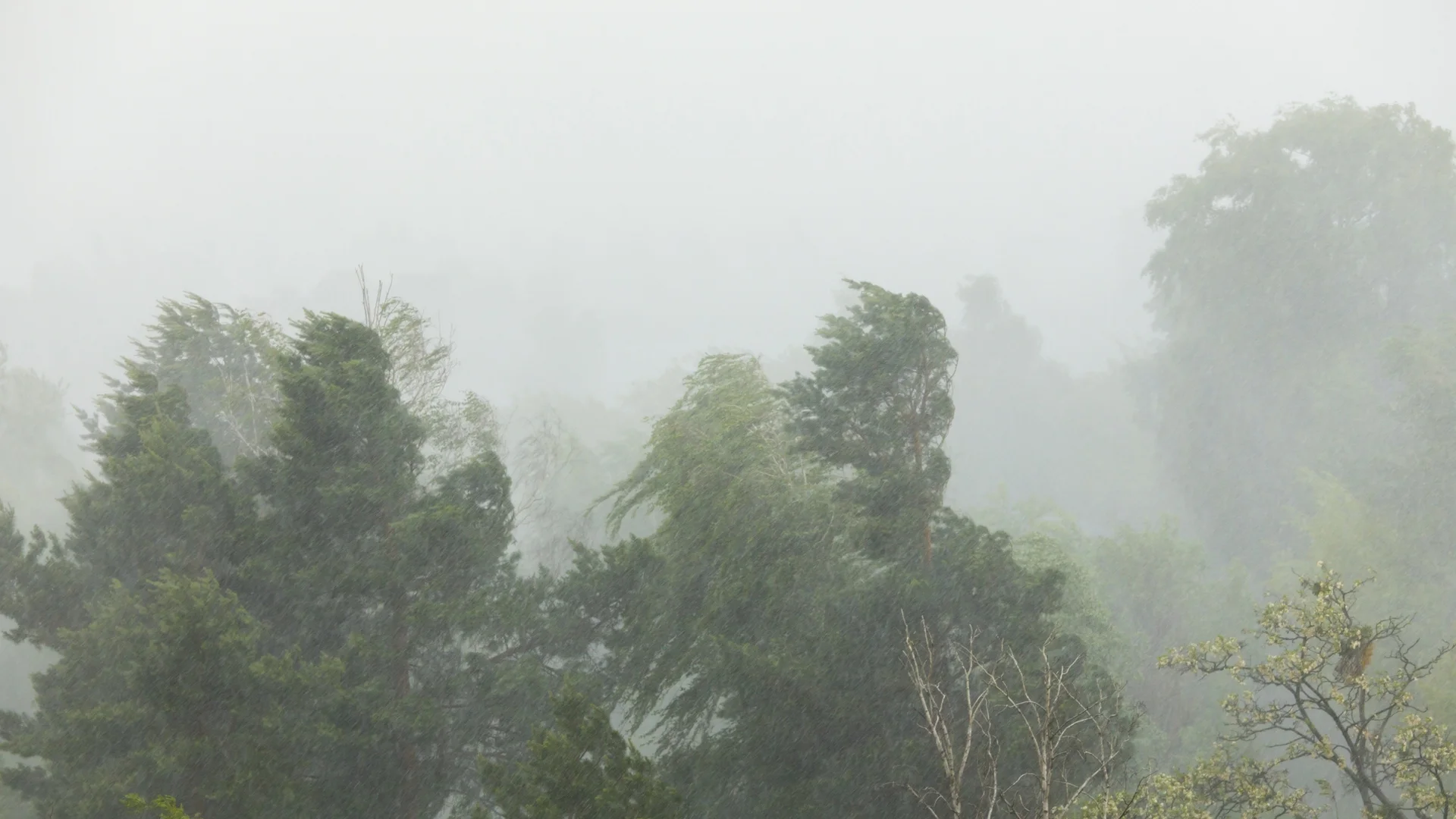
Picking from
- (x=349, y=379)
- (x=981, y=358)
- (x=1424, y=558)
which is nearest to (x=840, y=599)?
(x=349, y=379)

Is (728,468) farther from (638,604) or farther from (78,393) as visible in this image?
(78,393)

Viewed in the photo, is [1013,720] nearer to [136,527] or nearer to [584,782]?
[584,782]

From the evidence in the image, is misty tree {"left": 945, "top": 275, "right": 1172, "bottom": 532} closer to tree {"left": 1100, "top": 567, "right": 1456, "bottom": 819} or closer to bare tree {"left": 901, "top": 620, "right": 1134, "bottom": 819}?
bare tree {"left": 901, "top": 620, "right": 1134, "bottom": 819}

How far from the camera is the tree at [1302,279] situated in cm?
3947

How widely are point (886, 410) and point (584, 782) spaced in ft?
25.1

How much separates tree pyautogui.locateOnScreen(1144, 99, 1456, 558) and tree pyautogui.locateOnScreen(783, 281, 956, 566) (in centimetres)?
3248

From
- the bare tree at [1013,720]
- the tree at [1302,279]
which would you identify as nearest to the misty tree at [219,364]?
the bare tree at [1013,720]

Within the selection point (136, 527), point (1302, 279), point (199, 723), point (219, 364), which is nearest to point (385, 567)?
point (199, 723)

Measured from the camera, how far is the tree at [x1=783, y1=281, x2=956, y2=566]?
12805 mm

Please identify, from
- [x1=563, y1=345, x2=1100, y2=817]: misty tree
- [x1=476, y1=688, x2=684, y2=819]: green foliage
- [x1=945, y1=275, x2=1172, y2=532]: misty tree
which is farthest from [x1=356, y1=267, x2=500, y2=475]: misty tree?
[x1=945, y1=275, x2=1172, y2=532]: misty tree

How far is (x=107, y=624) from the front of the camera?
1228cm

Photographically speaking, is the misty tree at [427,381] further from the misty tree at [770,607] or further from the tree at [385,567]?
the misty tree at [770,607]

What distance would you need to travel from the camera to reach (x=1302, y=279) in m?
39.8

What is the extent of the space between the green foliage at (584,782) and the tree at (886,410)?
19.6 feet
